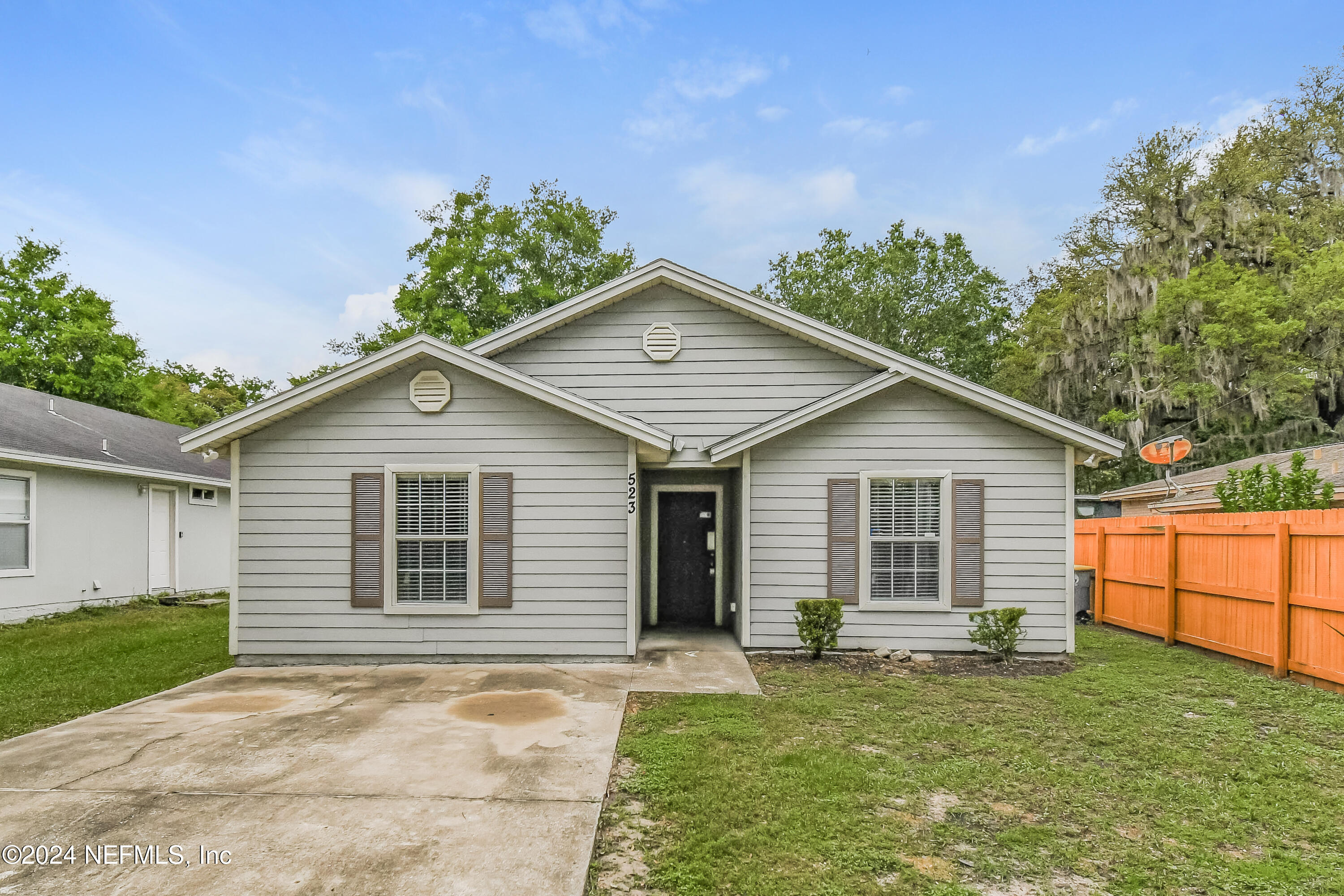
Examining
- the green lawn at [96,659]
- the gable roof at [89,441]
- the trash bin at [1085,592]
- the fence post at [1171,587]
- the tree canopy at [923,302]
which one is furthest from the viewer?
the tree canopy at [923,302]

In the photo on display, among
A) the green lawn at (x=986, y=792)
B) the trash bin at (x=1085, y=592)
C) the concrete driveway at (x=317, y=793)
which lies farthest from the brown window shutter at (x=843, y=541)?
the trash bin at (x=1085, y=592)

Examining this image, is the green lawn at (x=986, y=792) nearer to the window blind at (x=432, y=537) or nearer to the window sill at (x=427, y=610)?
the window sill at (x=427, y=610)

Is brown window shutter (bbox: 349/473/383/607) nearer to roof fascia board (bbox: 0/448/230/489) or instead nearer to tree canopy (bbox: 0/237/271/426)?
roof fascia board (bbox: 0/448/230/489)

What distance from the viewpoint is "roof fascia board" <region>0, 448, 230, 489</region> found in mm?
9562

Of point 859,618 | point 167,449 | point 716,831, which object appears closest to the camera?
point 716,831

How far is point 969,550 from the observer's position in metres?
7.53

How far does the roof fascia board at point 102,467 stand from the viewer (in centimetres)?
956

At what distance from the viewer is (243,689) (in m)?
6.21

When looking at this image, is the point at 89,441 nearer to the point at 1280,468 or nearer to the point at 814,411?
the point at 814,411

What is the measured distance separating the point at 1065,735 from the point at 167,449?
16513 millimetres

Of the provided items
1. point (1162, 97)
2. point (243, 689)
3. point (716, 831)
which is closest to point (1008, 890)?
point (716, 831)

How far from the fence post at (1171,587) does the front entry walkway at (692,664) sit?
5.51 metres

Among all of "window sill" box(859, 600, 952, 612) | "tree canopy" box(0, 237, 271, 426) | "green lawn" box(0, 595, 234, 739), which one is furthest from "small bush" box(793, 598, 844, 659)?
"tree canopy" box(0, 237, 271, 426)

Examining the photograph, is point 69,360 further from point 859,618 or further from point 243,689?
point 859,618
